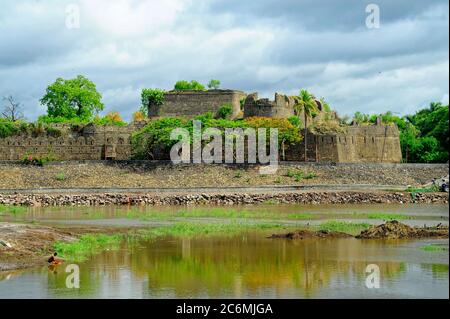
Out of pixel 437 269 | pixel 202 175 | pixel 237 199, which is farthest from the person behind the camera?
pixel 202 175

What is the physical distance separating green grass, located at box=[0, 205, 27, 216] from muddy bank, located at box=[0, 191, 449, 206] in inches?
120

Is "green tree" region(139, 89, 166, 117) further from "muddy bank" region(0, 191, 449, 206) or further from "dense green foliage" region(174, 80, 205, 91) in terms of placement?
"muddy bank" region(0, 191, 449, 206)

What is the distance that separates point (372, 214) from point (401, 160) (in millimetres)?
31111

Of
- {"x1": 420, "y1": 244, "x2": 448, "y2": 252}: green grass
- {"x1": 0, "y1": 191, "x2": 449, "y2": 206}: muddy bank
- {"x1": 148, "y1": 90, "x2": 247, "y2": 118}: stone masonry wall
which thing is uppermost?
{"x1": 148, "y1": 90, "x2": 247, "y2": 118}: stone masonry wall

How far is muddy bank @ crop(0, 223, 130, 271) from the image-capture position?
27703mm

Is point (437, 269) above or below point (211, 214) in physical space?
below

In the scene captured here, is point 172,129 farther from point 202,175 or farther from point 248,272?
point 248,272

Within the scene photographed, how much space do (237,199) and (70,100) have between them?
41.9 metres

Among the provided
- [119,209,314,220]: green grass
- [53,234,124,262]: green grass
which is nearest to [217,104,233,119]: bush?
[119,209,314,220]: green grass

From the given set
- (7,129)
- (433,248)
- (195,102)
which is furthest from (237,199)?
(195,102)

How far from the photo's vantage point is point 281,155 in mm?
70000

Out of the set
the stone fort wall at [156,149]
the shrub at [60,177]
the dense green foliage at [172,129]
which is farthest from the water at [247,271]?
the stone fort wall at [156,149]

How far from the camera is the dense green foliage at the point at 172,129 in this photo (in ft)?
229

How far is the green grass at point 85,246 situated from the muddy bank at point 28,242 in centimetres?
37
